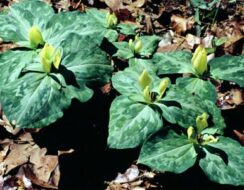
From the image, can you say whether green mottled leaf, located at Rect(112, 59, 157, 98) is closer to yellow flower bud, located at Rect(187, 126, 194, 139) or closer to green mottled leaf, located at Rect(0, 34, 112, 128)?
green mottled leaf, located at Rect(0, 34, 112, 128)

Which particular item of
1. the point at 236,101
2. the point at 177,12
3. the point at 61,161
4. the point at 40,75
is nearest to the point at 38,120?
the point at 40,75

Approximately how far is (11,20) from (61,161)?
87cm

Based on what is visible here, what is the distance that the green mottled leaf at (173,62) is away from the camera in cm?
224

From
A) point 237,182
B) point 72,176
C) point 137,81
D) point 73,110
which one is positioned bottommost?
point 72,176

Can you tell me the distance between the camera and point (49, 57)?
2.05 meters

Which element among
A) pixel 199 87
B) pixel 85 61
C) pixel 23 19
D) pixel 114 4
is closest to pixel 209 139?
pixel 199 87

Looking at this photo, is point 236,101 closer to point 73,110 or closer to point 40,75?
point 73,110

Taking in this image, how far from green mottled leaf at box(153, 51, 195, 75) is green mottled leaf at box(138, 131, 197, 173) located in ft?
1.24

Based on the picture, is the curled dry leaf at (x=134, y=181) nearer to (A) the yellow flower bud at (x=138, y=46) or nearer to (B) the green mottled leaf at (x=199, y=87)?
(B) the green mottled leaf at (x=199, y=87)

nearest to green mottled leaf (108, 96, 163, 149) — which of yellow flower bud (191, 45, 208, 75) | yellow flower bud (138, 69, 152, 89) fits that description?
yellow flower bud (138, 69, 152, 89)

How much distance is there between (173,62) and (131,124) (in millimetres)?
493

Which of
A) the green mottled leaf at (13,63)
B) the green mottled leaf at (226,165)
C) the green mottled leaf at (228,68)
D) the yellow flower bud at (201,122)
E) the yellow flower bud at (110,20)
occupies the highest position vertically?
the yellow flower bud at (110,20)

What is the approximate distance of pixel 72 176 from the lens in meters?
2.33

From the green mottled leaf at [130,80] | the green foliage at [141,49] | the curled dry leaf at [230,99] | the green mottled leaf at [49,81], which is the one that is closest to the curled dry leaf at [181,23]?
the green foliage at [141,49]
